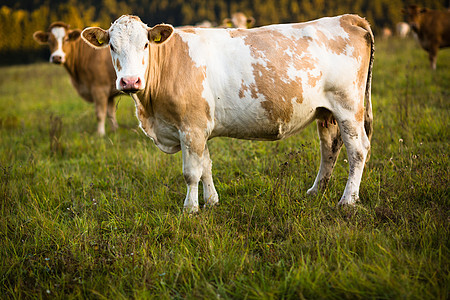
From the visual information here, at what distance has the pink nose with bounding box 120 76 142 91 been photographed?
135 inches

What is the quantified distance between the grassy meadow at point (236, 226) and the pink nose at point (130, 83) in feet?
4.45

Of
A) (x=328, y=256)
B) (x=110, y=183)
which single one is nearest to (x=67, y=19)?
(x=110, y=183)

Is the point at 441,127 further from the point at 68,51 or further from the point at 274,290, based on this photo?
the point at 68,51

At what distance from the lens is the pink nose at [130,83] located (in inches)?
135

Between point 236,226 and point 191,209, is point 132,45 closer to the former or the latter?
point 191,209

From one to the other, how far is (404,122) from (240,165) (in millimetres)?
2917

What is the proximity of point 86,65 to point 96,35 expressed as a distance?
4.78m

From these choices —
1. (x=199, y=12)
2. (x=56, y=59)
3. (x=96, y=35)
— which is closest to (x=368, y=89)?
(x=96, y=35)

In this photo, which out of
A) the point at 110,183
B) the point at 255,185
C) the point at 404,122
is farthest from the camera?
the point at 404,122

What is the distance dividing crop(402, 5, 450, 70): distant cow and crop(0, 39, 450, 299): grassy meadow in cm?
615

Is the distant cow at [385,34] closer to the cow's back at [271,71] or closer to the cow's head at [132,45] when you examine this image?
the cow's back at [271,71]

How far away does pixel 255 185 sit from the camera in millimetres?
4609

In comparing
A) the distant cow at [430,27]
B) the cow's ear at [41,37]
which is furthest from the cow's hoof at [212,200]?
the distant cow at [430,27]

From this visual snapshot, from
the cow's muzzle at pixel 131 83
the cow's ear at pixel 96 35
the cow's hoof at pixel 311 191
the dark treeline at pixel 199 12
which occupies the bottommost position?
the cow's hoof at pixel 311 191
